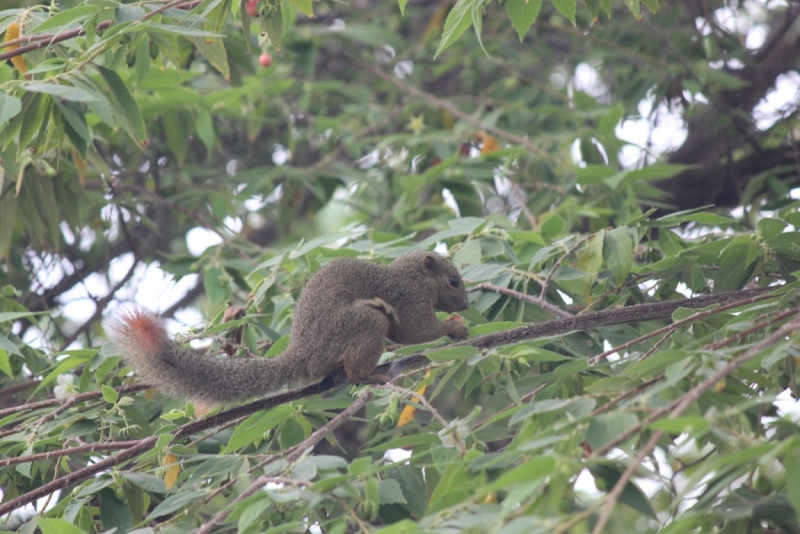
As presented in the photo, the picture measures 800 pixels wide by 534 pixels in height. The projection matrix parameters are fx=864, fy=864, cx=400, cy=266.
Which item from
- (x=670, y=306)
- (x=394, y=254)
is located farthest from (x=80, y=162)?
(x=670, y=306)

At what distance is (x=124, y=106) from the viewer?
4000mm

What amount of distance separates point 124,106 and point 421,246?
1833 mm

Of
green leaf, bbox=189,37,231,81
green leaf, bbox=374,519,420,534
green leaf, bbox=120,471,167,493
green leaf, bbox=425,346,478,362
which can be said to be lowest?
green leaf, bbox=120,471,167,493

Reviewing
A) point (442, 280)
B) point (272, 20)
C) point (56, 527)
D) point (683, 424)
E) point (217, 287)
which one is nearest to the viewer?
point (683, 424)

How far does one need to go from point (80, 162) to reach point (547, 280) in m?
2.98

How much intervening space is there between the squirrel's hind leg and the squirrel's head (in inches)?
25.4

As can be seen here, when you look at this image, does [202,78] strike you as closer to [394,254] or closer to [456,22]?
[394,254]

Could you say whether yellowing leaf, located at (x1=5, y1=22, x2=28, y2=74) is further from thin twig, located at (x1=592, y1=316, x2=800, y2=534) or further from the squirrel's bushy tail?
thin twig, located at (x1=592, y1=316, x2=800, y2=534)

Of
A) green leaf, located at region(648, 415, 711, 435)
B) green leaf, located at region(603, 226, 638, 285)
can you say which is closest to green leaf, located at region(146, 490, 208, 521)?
green leaf, located at region(648, 415, 711, 435)

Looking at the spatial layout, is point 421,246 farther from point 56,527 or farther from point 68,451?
point 56,527

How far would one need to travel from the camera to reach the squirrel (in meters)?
3.74

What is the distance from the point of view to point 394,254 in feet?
16.6

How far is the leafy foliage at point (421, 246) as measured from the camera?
2.68m

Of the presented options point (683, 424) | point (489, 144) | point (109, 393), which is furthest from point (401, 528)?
point (489, 144)
